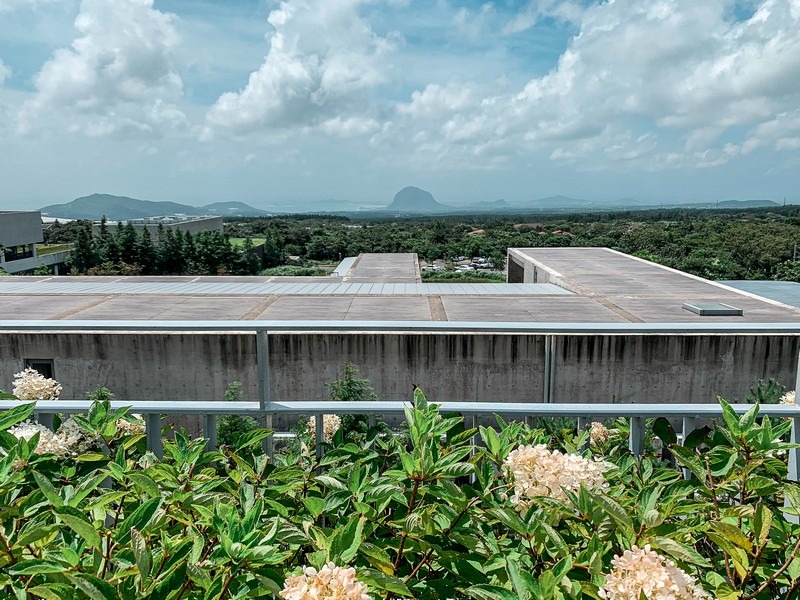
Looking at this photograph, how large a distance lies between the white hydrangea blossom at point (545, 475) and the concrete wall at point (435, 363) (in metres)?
8.96

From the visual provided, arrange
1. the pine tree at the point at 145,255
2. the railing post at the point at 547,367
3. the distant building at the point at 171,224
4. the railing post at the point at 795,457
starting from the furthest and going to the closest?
the distant building at the point at 171,224 → the pine tree at the point at 145,255 → the railing post at the point at 547,367 → the railing post at the point at 795,457

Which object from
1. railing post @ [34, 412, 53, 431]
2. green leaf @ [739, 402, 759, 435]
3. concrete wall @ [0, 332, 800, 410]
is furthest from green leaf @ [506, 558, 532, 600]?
concrete wall @ [0, 332, 800, 410]

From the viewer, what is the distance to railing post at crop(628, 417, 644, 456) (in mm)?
1951

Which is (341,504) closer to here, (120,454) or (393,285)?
(120,454)

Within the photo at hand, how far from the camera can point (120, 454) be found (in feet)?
4.80

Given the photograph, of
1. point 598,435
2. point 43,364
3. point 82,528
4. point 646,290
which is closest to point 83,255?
point 43,364

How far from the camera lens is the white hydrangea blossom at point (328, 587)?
2.79 feet

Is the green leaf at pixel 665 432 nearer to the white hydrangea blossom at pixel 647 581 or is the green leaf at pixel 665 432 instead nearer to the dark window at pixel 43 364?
the white hydrangea blossom at pixel 647 581

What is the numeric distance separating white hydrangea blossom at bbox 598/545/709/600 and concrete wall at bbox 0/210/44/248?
44684 mm

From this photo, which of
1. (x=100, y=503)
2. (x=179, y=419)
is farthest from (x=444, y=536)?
(x=179, y=419)

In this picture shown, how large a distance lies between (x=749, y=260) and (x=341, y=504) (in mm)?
55126

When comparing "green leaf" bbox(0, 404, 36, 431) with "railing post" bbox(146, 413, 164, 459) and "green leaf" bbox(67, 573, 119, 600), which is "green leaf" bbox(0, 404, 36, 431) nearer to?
"railing post" bbox(146, 413, 164, 459)

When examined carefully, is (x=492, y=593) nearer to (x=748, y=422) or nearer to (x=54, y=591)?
(x=54, y=591)

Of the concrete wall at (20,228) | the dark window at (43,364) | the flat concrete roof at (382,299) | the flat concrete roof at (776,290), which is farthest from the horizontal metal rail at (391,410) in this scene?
the concrete wall at (20,228)
